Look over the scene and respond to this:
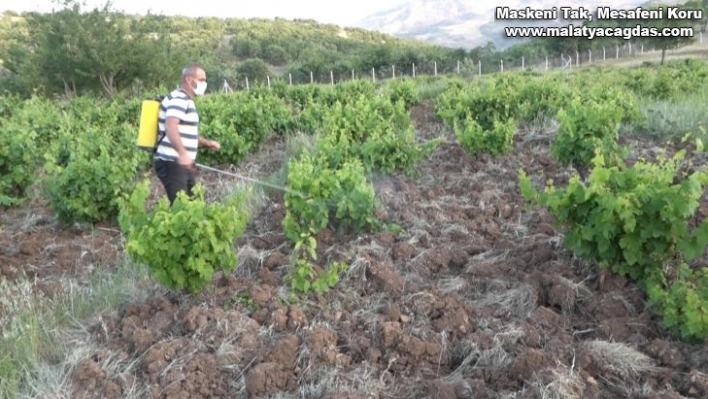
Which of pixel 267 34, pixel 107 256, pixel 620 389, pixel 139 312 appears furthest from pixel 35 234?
pixel 267 34

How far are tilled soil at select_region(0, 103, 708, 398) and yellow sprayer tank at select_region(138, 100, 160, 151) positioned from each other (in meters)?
1.23

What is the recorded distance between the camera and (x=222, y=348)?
342 centimetres

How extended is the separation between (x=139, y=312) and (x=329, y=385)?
1.55 meters

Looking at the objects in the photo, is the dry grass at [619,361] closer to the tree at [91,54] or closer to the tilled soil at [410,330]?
the tilled soil at [410,330]

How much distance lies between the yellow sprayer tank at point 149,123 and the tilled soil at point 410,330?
1.23m

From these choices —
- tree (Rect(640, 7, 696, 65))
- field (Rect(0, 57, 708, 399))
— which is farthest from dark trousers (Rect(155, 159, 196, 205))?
tree (Rect(640, 7, 696, 65))

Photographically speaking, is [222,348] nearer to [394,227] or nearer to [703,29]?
[394,227]

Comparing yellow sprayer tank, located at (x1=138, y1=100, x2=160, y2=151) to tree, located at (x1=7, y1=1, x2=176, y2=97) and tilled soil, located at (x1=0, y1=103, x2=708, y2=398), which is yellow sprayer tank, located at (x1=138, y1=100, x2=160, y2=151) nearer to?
tilled soil, located at (x1=0, y1=103, x2=708, y2=398)

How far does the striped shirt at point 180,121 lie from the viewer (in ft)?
16.6

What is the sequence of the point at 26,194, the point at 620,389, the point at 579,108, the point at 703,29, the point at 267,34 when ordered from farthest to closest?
the point at 267,34, the point at 703,29, the point at 26,194, the point at 579,108, the point at 620,389

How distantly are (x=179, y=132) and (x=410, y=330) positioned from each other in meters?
2.81

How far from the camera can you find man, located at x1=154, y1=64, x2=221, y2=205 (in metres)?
5.04

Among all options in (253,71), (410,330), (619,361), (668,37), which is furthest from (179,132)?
(253,71)

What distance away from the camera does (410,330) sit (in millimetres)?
3578
